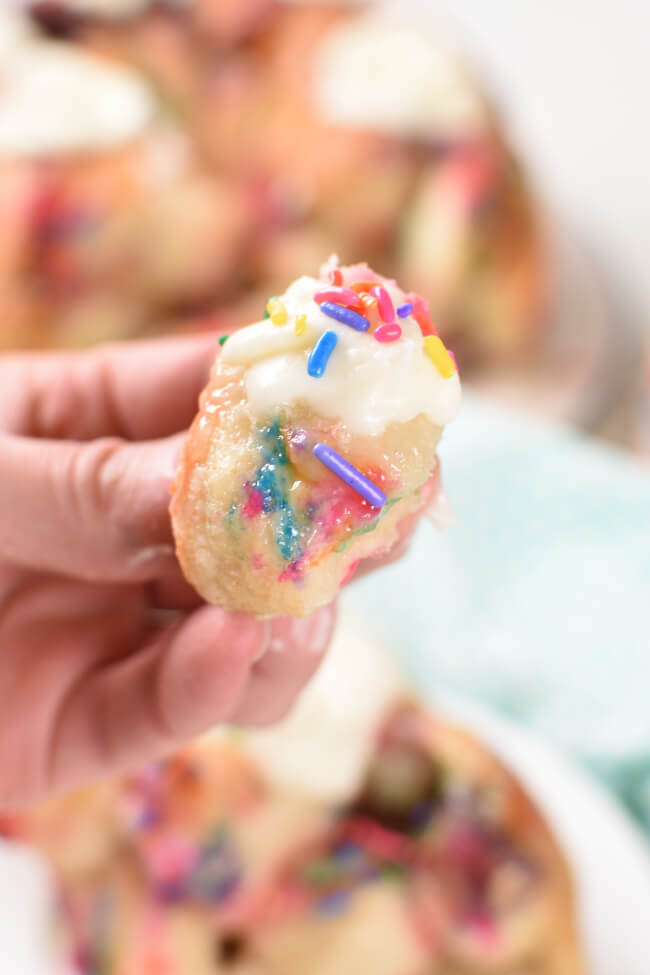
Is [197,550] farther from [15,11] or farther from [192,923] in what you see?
[15,11]

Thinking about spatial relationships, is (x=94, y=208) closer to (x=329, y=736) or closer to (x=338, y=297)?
(x=329, y=736)

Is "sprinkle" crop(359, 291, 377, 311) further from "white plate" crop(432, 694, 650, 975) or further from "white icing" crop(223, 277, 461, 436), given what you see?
"white plate" crop(432, 694, 650, 975)

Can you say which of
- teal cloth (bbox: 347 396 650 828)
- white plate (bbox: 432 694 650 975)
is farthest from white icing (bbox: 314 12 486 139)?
white plate (bbox: 432 694 650 975)

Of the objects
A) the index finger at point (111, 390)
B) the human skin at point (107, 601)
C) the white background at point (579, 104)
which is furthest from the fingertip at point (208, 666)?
the white background at point (579, 104)

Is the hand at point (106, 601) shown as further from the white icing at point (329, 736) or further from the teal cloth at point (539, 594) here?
the teal cloth at point (539, 594)

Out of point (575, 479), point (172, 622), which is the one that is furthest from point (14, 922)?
point (575, 479)

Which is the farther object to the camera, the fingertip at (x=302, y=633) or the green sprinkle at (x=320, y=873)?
the green sprinkle at (x=320, y=873)

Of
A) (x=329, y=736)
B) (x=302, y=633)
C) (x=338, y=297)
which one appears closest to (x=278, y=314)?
(x=338, y=297)
